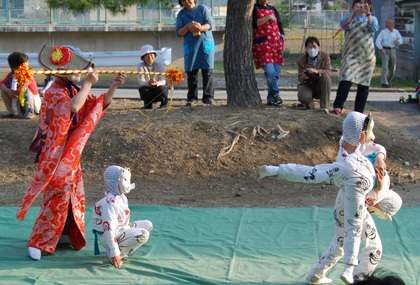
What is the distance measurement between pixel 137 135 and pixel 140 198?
1.32 m

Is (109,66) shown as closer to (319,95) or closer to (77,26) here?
(77,26)

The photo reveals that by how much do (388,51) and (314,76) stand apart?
7.59 m

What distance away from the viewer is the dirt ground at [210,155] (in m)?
7.56

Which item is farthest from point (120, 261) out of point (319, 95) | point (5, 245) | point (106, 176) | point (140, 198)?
point (319, 95)

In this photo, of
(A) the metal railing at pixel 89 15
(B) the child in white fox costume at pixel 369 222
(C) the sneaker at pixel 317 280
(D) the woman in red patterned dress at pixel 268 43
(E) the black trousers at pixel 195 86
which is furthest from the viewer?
(A) the metal railing at pixel 89 15

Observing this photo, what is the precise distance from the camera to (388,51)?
16.6 m

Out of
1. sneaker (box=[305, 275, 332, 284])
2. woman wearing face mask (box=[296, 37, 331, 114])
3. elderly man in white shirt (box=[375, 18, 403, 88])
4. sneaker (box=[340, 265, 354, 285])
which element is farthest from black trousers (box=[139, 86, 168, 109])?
elderly man in white shirt (box=[375, 18, 403, 88])

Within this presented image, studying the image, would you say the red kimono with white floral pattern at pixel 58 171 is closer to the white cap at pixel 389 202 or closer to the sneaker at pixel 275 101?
the white cap at pixel 389 202

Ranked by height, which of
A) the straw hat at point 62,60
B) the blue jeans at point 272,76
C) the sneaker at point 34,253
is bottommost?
the sneaker at point 34,253

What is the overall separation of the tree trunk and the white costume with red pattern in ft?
14.9

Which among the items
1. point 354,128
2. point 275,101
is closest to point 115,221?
point 354,128

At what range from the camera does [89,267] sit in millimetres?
5359

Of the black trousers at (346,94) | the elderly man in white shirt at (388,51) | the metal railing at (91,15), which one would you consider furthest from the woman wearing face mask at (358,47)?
the metal railing at (91,15)

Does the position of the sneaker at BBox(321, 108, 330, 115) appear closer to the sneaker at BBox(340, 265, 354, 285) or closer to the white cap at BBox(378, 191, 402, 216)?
the white cap at BBox(378, 191, 402, 216)
